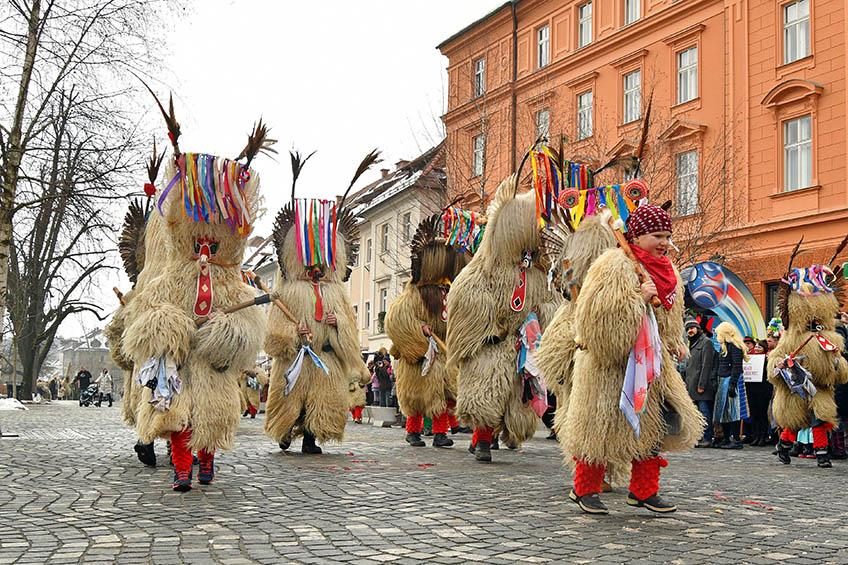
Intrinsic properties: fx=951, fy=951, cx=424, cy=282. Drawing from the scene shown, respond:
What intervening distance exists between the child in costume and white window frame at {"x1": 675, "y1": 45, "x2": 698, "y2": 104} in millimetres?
21565

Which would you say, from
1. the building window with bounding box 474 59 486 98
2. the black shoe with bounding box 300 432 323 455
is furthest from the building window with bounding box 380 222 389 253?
the black shoe with bounding box 300 432 323 455

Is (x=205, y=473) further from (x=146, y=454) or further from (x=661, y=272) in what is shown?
(x=661, y=272)

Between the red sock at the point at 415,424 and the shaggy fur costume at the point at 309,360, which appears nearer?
the shaggy fur costume at the point at 309,360

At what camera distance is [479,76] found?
32.6m

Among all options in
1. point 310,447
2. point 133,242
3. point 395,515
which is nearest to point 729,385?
point 310,447

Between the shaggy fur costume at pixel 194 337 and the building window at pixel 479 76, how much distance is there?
934 inches

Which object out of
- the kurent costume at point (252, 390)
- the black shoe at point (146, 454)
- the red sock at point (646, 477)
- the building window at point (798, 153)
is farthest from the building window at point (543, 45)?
the red sock at point (646, 477)

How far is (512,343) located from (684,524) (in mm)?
3581

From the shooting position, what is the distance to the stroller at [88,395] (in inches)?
1316

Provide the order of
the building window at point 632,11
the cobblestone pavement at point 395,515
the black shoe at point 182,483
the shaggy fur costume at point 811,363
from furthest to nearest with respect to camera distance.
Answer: the building window at point 632,11, the shaggy fur costume at point 811,363, the black shoe at point 182,483, the cobblestone pavement at point 395,515

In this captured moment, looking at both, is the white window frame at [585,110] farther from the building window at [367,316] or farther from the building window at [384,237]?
the building window at [367,316]

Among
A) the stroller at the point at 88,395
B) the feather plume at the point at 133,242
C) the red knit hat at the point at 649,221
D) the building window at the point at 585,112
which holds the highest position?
the building window at the point at 585,112

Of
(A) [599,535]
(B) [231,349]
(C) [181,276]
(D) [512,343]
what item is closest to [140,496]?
(B) [231,349]

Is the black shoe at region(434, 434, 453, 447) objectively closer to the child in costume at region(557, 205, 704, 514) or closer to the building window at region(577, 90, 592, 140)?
the child in costume at region(557, 205, 704, 514)
